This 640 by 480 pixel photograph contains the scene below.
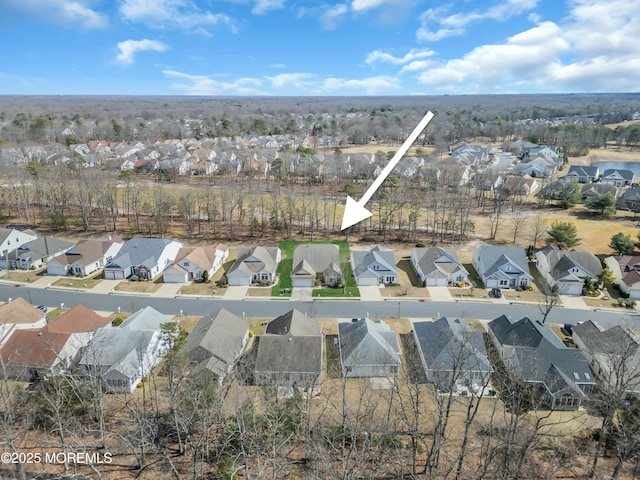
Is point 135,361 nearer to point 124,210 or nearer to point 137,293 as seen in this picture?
point 137,293

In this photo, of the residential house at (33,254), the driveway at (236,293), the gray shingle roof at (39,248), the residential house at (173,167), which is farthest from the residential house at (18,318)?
the residential house at (173,167)

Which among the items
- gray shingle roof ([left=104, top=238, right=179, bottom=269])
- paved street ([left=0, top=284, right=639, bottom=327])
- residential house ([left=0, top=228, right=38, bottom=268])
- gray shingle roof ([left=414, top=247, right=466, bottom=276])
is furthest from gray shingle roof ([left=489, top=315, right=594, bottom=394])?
residential house ([left=0, top=228, right=38, bottom=268])

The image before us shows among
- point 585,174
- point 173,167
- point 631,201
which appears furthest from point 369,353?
point 585,174

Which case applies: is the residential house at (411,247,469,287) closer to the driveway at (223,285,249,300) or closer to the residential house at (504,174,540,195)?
the driveway at (223,285,249,300)

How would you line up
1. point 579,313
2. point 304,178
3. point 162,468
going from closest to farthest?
point 162,468 < point 579,313 < point 304,178

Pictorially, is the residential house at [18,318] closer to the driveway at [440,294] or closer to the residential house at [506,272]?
the driveway at [440,294]

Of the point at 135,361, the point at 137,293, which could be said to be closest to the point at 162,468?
the point at 135,361

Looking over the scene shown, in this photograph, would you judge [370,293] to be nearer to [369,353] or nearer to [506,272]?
[369,353]
